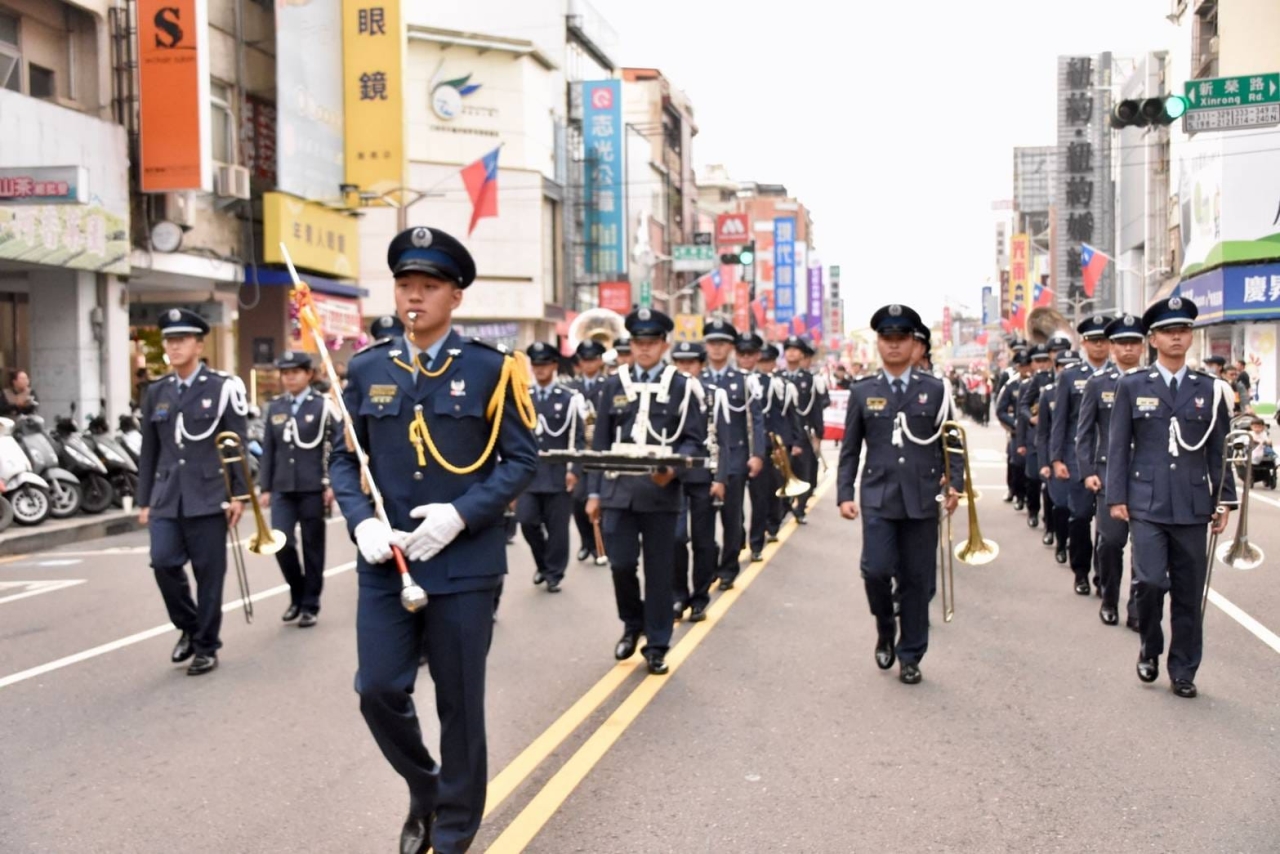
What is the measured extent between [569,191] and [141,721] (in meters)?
52.1

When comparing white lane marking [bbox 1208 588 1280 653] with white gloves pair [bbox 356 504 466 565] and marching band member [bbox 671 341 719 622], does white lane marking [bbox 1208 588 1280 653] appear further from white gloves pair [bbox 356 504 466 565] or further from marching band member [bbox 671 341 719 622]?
white gloves pair [bbox 356 504 466 565]

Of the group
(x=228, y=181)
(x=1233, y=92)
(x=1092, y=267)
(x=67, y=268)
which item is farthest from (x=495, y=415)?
(x=1092, y=267)

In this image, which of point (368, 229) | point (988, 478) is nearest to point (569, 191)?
point (368, 229)

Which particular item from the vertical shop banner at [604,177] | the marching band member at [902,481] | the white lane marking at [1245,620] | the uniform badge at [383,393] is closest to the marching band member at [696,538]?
the marching band member at [902,481]

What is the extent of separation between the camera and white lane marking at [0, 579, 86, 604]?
12.0m

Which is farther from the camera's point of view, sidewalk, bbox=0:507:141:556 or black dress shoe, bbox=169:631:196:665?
sidewalk, bbox=0:507:141:556

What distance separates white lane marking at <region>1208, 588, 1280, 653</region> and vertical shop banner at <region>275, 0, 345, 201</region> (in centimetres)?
2188

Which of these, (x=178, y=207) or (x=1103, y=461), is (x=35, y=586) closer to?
(x=1103, y=461)

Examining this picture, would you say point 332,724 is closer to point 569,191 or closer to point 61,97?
point 61,97

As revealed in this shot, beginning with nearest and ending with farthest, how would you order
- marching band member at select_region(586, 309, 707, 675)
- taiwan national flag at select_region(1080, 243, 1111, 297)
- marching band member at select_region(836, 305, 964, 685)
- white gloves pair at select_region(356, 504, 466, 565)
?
white gloves pair at select_region(356, 504, 466, 565) < marching band member at select_region(836, 305, 964, 685) < marching band member at select_region(586, 309, 707, 675) < taiwan national flag at select_region(1080, 243, 1111, 297)

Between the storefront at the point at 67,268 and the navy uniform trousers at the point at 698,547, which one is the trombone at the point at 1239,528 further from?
the storefront at the point at 67,268

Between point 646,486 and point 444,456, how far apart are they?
3.55 m

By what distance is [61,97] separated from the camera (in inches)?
883

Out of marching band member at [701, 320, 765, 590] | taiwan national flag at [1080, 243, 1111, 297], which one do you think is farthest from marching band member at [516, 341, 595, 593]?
taiwan national flag at [1080, 243, 1111, 297]
